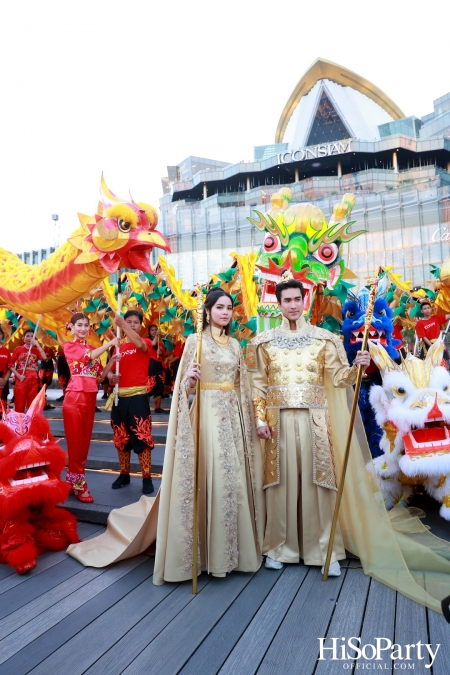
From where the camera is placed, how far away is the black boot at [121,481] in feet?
13.7

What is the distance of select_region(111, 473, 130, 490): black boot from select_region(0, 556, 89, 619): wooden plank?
119 centimetres

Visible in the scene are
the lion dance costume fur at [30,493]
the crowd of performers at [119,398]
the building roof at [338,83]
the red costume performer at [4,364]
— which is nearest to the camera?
the lion dance costume fur at [30,493]

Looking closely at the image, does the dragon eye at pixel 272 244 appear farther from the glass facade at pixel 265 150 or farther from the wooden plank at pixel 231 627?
the glass facade at pixel 265 150

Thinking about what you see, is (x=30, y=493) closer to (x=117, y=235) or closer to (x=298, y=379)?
(x=298, y=379)

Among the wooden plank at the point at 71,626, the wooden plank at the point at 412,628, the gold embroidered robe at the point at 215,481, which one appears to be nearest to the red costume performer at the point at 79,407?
the wooden plank at the point at 71,626

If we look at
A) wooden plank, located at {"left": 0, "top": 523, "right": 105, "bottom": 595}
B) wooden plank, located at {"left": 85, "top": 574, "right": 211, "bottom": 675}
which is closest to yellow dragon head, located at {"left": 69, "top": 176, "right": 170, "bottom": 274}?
wooden plank, located at {"left": 0, "top": 523, "right": 105, "bottom": 595}

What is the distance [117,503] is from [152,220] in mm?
2262

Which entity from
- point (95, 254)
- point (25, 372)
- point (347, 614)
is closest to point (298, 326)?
point (347, 614)

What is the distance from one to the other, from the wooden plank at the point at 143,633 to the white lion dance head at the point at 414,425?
4.93 feet

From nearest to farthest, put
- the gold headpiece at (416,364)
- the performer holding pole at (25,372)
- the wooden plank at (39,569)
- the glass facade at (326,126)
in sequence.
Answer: the wooden plank at (39,569), the gold headpiece at (416,364), the performer holding pole at (25,372), the glass facade at (326,126)

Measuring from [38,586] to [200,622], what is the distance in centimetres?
104

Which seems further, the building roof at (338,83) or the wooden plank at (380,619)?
→ the building roof at (338,83)

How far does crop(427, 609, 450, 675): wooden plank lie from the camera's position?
1.80 meters

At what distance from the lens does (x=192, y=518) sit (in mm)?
2529
